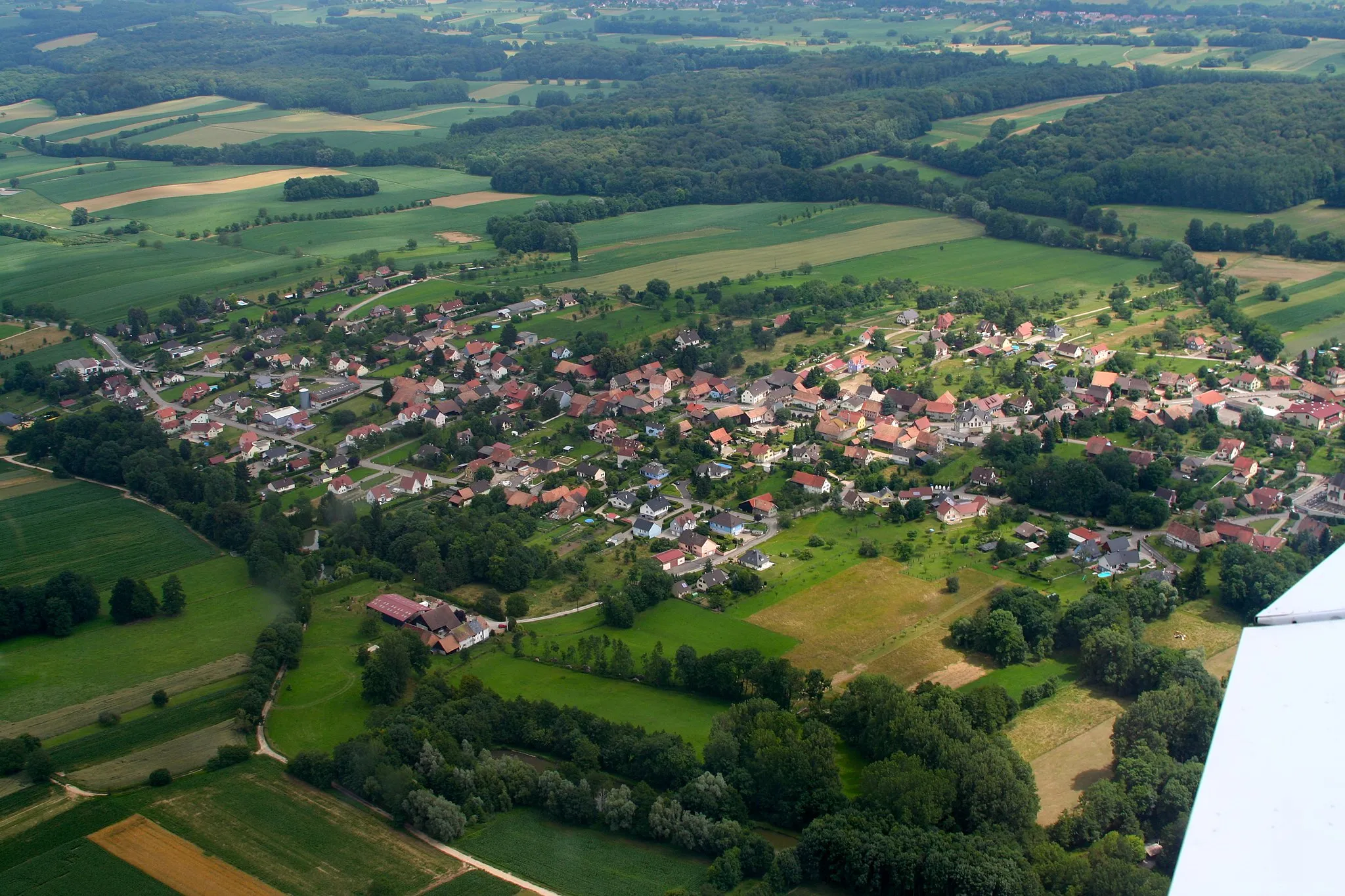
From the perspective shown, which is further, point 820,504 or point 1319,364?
point 1319,364

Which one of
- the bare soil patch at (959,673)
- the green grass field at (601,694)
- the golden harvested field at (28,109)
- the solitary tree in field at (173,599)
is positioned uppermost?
the golden harvested field at (28,109)

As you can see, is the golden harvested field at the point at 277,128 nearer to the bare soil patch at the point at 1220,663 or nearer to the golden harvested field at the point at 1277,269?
the golden harvested field at the point at 1277,269

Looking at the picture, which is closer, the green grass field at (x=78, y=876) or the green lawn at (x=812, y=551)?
the green grass field at (x=78, y=876)

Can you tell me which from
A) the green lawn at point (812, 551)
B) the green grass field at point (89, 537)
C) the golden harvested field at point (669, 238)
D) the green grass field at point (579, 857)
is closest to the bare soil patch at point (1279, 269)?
the golden harvested field at point (669, 238)

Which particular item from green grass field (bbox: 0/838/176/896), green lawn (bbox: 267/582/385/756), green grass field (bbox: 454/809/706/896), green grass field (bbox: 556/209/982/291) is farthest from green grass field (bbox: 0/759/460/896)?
green grass field (bbox: 556/209/982/291)

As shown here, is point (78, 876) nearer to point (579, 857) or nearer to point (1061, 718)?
point (579, 857)

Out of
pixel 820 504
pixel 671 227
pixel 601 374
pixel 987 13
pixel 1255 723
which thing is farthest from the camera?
pixel 987 13

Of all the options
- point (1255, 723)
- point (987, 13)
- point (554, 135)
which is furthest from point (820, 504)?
point (987, 13)

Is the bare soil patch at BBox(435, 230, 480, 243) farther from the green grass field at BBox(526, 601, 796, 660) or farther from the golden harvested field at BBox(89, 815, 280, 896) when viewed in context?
the golden harvested field at BBox(89, 815, 280, 896)

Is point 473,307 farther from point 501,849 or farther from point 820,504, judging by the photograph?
point 501,849
